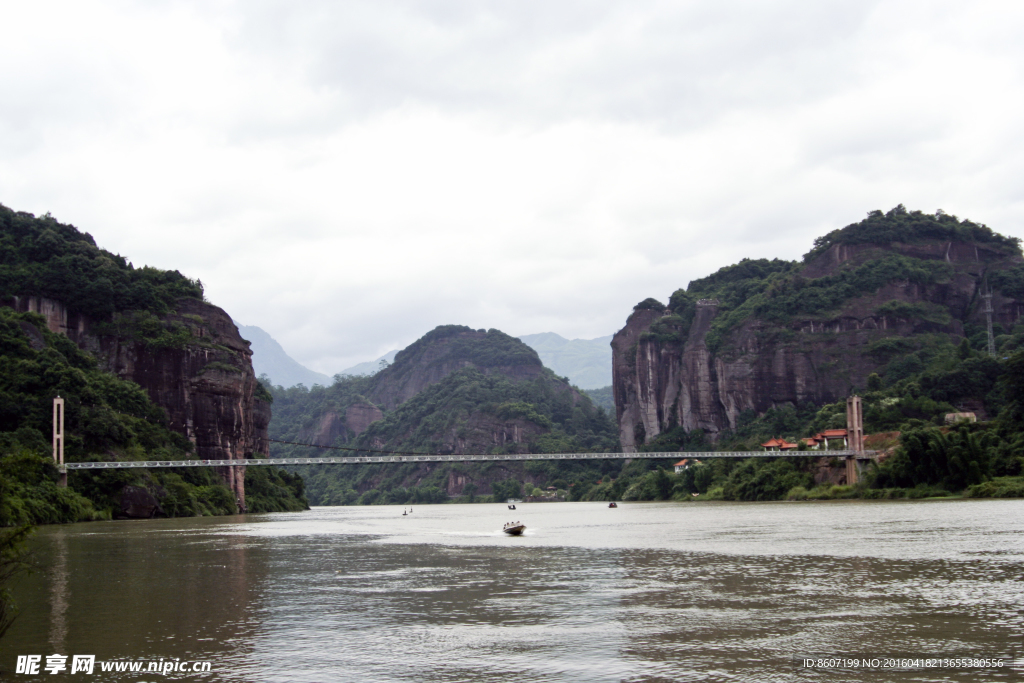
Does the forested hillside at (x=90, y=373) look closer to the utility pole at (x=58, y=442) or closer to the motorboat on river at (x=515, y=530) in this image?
the utility pole at (x=58, y=442)

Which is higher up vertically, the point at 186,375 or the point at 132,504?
the point at 186,375

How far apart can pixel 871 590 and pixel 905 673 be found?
288 inches

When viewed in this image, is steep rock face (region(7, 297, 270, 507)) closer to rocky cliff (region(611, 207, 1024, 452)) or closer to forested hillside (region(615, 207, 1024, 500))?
forested hillside (region(615, 207, 1024, 500))

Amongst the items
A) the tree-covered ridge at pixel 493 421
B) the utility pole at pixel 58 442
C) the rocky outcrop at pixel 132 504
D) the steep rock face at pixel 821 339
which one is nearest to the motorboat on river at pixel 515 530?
the rocky outcrop at pixel 132 504

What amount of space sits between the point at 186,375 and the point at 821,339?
3134 inches

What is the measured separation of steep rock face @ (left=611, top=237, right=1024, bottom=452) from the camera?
388 ft

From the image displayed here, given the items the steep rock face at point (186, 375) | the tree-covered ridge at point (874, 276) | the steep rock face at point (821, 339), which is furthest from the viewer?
the tree-covered ridge at point (874, 276)

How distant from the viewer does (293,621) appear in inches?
613

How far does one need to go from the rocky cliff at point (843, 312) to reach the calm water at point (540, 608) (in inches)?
3624

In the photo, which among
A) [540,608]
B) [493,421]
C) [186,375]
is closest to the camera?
[540,608]

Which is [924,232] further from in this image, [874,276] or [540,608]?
[540,608]

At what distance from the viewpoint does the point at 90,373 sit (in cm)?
7206

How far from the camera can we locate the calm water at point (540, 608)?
11.9 meters

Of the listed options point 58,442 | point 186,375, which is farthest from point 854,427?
point 58,442
